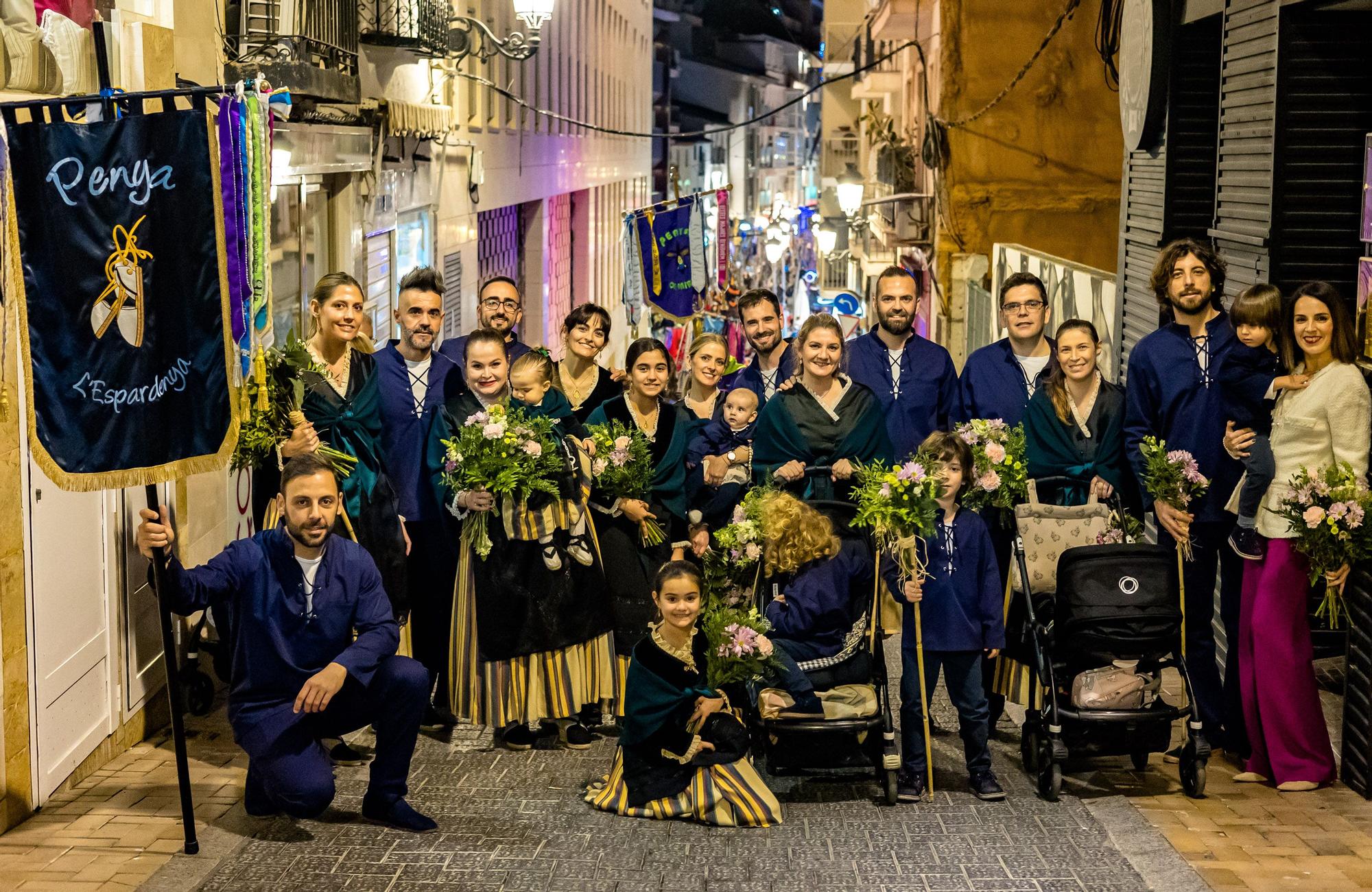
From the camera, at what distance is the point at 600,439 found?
312 inches

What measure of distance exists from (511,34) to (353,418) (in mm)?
11203

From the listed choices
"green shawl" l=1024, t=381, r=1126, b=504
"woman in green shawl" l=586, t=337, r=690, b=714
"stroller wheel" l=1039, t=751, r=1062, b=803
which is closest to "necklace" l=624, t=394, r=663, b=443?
"woman in green shawl" l=586, t=337, r=690, b=714

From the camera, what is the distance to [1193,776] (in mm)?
6949

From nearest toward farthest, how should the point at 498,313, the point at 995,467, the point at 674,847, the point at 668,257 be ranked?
the point at 674,847 < the point at 995,467 < the point at 498,313 < the point at 668,257

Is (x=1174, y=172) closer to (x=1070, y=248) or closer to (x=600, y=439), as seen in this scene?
(x=600, y=439)

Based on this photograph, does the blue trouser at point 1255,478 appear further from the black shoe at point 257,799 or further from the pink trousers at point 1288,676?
the black shoe at point 257,799

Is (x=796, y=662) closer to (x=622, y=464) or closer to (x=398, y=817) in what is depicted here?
(x=622, y=464)

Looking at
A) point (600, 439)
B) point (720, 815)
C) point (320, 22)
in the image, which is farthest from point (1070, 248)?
point (720, 815)

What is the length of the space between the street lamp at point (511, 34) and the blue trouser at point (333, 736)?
11419 mm

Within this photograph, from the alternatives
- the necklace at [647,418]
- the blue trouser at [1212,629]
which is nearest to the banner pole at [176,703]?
the necklace at [647,418]

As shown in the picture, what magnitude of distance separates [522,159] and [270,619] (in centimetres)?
2019

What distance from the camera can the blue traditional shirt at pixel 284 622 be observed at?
6.43m

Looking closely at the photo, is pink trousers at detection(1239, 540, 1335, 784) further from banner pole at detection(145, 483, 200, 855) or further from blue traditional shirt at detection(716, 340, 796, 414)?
banner pole at detection(145, 483, 200, 855)

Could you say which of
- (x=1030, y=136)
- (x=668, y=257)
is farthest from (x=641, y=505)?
(x=1030, y=136)
